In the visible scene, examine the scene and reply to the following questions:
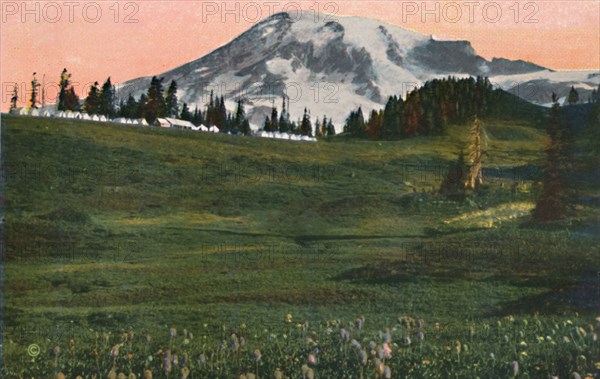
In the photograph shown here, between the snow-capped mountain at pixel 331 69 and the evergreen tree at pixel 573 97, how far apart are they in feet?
0.25

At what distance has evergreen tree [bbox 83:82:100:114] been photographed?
9875mm

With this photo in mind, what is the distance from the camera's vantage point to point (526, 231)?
9836 mm

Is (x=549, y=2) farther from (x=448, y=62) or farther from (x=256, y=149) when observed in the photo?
(x=256, y=149)

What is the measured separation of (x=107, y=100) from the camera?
9.98 m

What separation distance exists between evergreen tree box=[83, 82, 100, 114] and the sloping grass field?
11.2 inches

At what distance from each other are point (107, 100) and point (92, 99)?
19 cm

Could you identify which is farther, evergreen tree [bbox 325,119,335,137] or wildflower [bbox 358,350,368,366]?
evergreen tree [bbox 325,119,335,137]

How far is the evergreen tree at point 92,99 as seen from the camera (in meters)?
9.88

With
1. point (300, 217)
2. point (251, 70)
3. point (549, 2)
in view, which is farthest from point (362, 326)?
point (549, 2)

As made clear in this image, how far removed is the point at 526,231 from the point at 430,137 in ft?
5.63

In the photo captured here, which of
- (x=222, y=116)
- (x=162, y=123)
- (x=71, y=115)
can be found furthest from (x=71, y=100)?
(x=222, y=116)

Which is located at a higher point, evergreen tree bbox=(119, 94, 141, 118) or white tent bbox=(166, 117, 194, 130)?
evergreen tree bbox=(119, 94, 141, 118)

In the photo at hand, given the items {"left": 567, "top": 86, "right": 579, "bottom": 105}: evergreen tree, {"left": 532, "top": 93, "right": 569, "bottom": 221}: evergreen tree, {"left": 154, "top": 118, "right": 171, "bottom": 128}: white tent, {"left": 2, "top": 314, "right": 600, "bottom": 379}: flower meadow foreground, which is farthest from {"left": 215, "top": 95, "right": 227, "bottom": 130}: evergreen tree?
{"left": 567, "top": 86, "right": 579, "bottom": 105}: evergreen tree

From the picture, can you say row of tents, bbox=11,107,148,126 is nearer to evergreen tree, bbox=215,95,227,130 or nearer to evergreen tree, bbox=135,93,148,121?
evergreen tree, bbox=135,93,148,121
